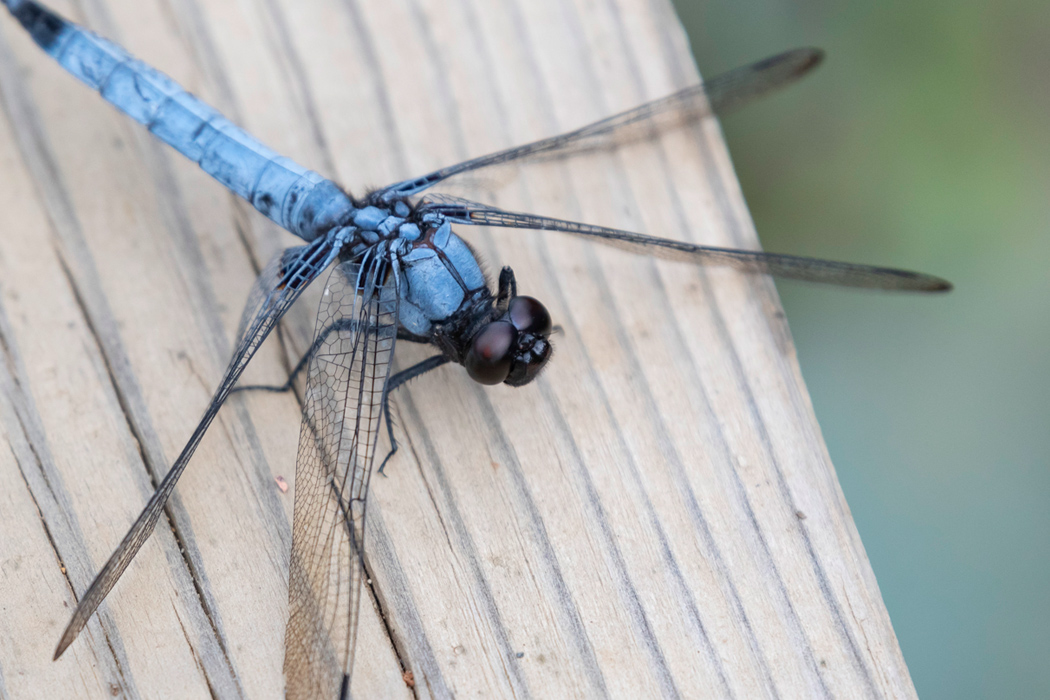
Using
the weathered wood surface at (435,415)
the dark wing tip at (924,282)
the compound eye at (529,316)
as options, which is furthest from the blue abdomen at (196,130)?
the dark wing tip at (924,282)

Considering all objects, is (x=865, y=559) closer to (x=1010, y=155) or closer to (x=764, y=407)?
(x=764, y=407)

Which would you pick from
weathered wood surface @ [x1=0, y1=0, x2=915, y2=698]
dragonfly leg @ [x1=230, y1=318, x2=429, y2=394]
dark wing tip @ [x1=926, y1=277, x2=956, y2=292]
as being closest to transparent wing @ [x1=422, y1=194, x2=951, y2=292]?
dark wing tip @ [x1=926, y1=277, x2=956, y2=292]

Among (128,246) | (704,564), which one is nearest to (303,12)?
(128,246)

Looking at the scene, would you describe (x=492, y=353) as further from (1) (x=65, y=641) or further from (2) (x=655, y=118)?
(1) (x=65, y=641)

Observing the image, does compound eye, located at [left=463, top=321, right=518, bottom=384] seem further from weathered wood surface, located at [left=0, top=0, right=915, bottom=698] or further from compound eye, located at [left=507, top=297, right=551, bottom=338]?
weathered wood surface, located at [left=0, top=0, right=915, bottom=698]

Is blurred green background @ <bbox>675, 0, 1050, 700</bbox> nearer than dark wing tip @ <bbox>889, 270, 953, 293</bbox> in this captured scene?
No

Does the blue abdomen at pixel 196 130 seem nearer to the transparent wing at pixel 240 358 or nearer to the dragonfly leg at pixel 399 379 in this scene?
the transparent wing at pixel 240 358

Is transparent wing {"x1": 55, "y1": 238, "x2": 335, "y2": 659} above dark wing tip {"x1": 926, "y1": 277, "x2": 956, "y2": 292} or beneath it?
above

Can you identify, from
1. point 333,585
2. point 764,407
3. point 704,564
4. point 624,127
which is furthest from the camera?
point 624,127

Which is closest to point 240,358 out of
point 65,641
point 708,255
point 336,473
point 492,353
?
point 336,473
